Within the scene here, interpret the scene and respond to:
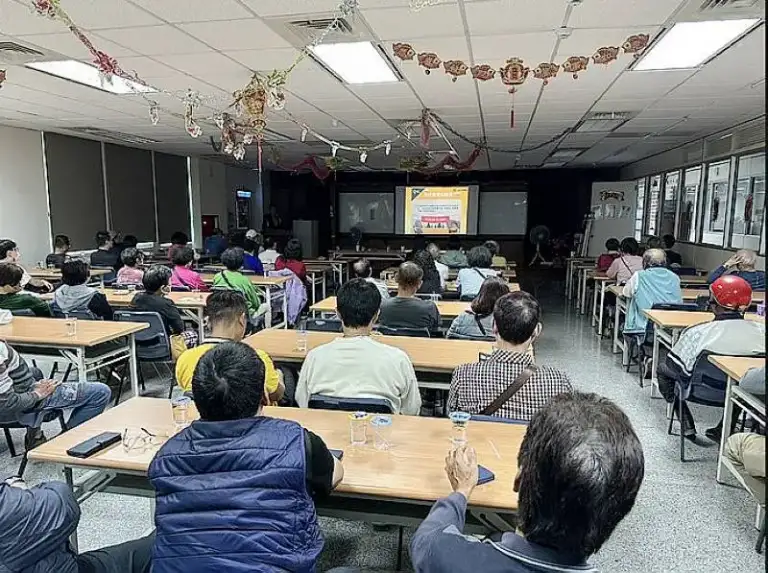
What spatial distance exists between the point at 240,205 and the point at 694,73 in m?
11.2

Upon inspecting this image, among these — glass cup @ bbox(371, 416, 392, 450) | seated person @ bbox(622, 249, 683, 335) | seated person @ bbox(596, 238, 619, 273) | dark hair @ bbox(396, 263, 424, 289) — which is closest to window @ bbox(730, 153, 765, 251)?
seated person @ bbox(596, 238, 619, 273)

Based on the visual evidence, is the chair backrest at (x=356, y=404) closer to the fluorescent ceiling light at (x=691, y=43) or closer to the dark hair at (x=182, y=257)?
the fluorescent ceiling light at (x=691, y=43)

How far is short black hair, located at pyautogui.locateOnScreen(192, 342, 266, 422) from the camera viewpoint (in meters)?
1.41

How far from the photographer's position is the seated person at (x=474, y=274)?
17.9 ft

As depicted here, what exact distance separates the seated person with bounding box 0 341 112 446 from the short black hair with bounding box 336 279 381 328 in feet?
5.32

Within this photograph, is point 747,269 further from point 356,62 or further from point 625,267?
point 356,62

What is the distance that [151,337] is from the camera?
4.26m

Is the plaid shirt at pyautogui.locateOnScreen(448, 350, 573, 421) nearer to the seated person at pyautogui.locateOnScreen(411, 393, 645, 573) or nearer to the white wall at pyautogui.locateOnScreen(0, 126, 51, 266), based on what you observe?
the seated person at pyautogui.locateOnScreen(411, 393, 645, 573)

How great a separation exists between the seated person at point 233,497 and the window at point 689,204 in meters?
8.86

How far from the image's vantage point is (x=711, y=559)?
238 centimetres

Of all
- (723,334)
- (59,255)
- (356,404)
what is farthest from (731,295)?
(59,255)

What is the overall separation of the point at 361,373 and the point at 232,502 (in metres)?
1.10

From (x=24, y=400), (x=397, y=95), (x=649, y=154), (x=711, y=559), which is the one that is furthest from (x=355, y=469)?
(x=649, y=154)

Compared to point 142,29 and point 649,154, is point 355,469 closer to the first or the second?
point 142,29
